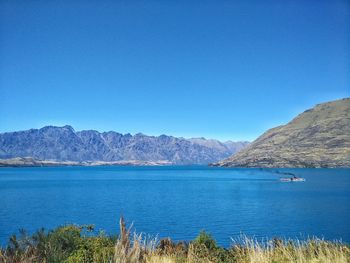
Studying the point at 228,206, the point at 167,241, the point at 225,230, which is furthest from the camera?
the point at 228,206

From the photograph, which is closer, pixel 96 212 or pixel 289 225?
pixel 289 225

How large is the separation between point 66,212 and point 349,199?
7330cm

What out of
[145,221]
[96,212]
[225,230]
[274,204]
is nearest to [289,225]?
[225,230]

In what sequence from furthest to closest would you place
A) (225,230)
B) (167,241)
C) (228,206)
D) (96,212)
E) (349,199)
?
(349,199) → (228,206) → (96,212) → (225,230) → (167,241)

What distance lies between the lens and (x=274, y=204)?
322ft

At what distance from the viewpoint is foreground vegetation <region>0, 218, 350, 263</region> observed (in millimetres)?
9020

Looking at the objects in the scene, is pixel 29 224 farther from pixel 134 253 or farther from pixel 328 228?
pixel 134 253

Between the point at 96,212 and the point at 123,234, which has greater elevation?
the point at 123,234

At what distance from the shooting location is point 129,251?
27.9 feet

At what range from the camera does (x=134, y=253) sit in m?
8.52

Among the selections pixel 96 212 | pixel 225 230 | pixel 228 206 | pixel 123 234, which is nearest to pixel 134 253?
pixel 123 234

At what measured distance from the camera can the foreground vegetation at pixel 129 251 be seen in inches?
355

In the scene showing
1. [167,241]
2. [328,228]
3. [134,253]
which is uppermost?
[134,253]

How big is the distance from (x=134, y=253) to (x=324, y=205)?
95.3 metres
